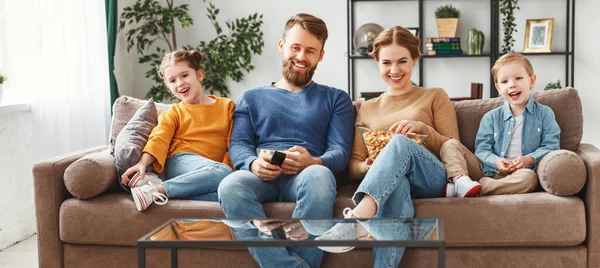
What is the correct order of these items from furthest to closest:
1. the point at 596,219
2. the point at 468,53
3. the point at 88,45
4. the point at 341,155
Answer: the point at 468,53 < the point at 88,45 < the point at 341,155 < the point at 596,219

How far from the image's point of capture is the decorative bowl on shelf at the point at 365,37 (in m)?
4.87

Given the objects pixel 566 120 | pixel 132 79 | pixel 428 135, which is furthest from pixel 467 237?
pixel 132 79

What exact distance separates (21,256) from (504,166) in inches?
87.5

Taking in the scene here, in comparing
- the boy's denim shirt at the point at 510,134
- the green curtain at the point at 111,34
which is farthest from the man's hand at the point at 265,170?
the green curtain at the point at 111,34

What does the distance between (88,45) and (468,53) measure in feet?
8.74

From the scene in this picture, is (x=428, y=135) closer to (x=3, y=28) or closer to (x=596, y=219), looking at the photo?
(x=596, y=219)

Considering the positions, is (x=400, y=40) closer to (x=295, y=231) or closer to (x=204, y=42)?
(x=295, y=231)

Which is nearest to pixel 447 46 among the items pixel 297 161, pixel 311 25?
pixel 311 25

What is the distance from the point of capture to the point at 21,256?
3.19 meters

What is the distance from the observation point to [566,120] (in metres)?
2.69

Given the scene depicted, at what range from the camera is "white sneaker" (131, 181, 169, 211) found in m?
2.43

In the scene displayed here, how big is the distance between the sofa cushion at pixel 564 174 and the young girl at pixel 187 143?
46.1 inches

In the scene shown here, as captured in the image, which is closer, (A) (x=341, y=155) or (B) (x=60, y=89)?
(A) (x=341, y=155)

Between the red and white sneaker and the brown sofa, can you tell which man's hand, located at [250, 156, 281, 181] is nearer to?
the brown sofa
